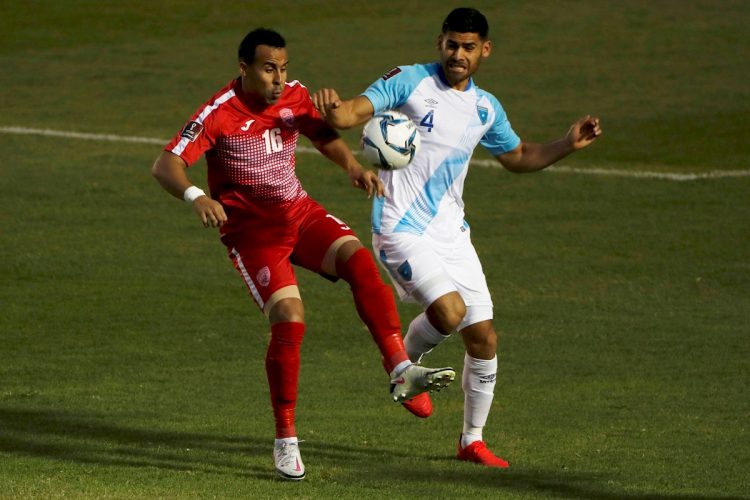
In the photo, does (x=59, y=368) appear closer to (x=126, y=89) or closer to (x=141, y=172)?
(x=141, y=172)

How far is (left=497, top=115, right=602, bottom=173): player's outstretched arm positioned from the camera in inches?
374

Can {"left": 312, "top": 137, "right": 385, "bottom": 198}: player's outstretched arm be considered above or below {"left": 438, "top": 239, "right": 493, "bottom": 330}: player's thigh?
above

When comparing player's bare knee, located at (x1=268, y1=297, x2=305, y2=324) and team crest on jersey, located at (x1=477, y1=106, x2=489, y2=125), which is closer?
player's bare knee, located at (x1=268, y1=297, x2=305, y2=324)

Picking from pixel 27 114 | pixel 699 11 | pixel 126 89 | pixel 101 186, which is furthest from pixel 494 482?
pixel 699 11

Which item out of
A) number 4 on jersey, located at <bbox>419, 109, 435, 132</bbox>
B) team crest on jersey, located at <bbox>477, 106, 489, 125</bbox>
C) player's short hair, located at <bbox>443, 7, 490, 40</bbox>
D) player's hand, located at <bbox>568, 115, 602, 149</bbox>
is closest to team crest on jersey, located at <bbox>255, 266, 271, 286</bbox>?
number 4 on jersey, located at <bbox>419, 109, 435, 132</bbox>

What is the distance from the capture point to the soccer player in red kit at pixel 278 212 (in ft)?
27.6

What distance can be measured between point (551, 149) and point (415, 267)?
135 centimetres

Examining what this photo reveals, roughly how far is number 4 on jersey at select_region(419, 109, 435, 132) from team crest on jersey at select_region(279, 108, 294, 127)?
81cm

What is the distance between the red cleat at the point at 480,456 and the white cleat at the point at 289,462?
1.23 metres

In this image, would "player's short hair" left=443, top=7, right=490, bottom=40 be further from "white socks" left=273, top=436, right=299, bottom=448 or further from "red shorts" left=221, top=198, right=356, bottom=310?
"white socks" left=273, top=436, right=299, bottom=448

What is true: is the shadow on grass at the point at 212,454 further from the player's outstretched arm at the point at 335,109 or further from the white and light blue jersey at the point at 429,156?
the player's outstretched arm at the point at 335,109

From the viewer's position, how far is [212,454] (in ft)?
30.1

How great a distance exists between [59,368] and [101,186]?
837cm

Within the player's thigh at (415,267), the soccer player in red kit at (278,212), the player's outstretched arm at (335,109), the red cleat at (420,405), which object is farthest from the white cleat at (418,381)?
the player's outstretched arm at (335,109)
